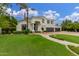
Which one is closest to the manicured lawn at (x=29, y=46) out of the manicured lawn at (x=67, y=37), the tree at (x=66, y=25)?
the manicured lawn at (x=67, y=37)

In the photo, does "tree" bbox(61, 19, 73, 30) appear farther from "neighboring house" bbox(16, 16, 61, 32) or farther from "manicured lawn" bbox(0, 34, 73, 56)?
"manicured lawn" bbox(0, 34, 73, 56)

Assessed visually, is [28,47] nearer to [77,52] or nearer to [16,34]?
[16,34]

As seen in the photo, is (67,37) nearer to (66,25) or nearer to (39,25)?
(66,25)

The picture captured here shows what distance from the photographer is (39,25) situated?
16.6 ft

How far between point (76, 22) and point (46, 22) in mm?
328

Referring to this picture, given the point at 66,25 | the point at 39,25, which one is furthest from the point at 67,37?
the point at 39,25

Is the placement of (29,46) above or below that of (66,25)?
below

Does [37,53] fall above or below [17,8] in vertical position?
below

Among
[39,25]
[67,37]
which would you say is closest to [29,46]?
[39,25]

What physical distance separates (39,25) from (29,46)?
0.26 m

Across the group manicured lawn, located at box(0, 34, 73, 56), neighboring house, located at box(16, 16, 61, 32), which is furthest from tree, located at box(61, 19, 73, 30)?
manicured lawn, located at box(0, 34, 73, 56)

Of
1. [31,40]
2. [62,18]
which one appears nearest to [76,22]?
[62,18]

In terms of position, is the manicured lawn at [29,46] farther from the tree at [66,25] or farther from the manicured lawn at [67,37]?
the tree at [66,25]

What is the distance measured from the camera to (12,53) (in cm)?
498
